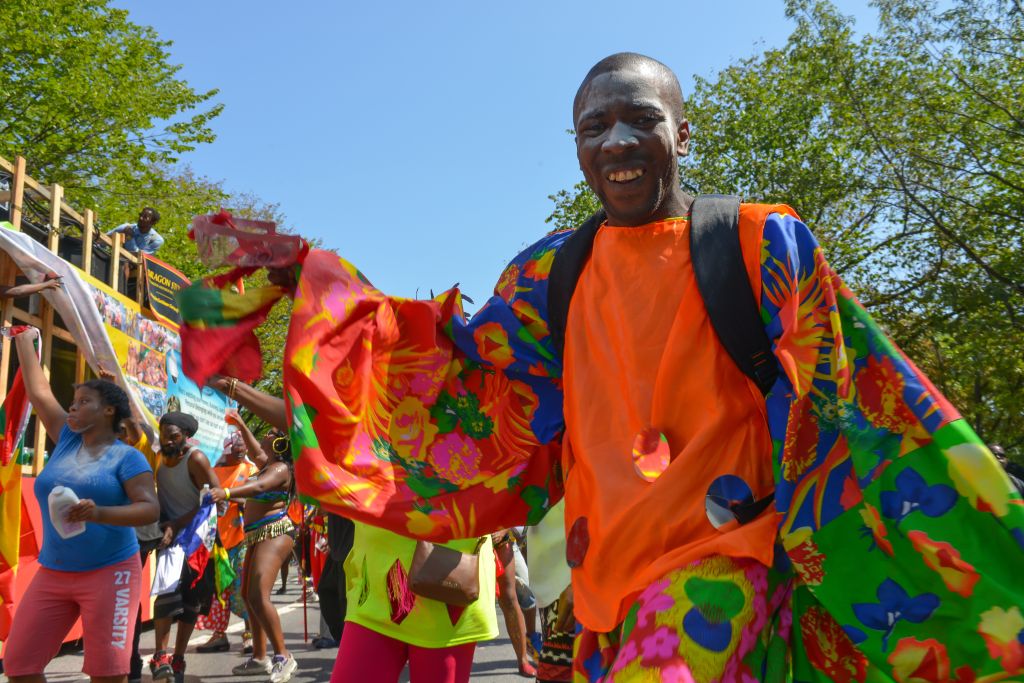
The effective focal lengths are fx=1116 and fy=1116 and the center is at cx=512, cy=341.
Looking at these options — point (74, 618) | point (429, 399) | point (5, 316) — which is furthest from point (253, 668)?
point (429, 399)

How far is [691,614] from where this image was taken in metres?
2.40

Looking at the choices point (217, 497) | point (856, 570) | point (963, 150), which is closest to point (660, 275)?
point (856, 570)

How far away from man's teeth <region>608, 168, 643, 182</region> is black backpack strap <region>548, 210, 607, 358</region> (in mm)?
252

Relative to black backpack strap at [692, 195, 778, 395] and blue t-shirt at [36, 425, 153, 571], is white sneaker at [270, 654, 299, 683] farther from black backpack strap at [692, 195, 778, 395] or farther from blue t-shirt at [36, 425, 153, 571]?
black backpack strap at [692, 195, 778, 395]

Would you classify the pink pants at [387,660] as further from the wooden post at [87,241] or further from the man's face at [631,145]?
the wooden post at [87,241]

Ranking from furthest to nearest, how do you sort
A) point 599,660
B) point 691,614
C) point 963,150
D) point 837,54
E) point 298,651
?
point 837,54 → point 963,150 → point 298,651 → point 599,660 → point 691,614

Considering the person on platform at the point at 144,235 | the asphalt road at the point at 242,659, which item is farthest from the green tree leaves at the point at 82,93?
the asphalt road at the point at 242,659

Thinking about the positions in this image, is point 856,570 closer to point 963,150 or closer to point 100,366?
point 100,366

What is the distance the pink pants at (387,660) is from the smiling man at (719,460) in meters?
1.13

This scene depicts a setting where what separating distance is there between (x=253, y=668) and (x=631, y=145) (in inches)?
271

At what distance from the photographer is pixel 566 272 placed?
3.16 m

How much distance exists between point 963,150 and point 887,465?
1712 cm

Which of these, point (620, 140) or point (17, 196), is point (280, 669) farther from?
point (620, 140)

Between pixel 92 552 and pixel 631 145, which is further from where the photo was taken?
pixel 92 552
